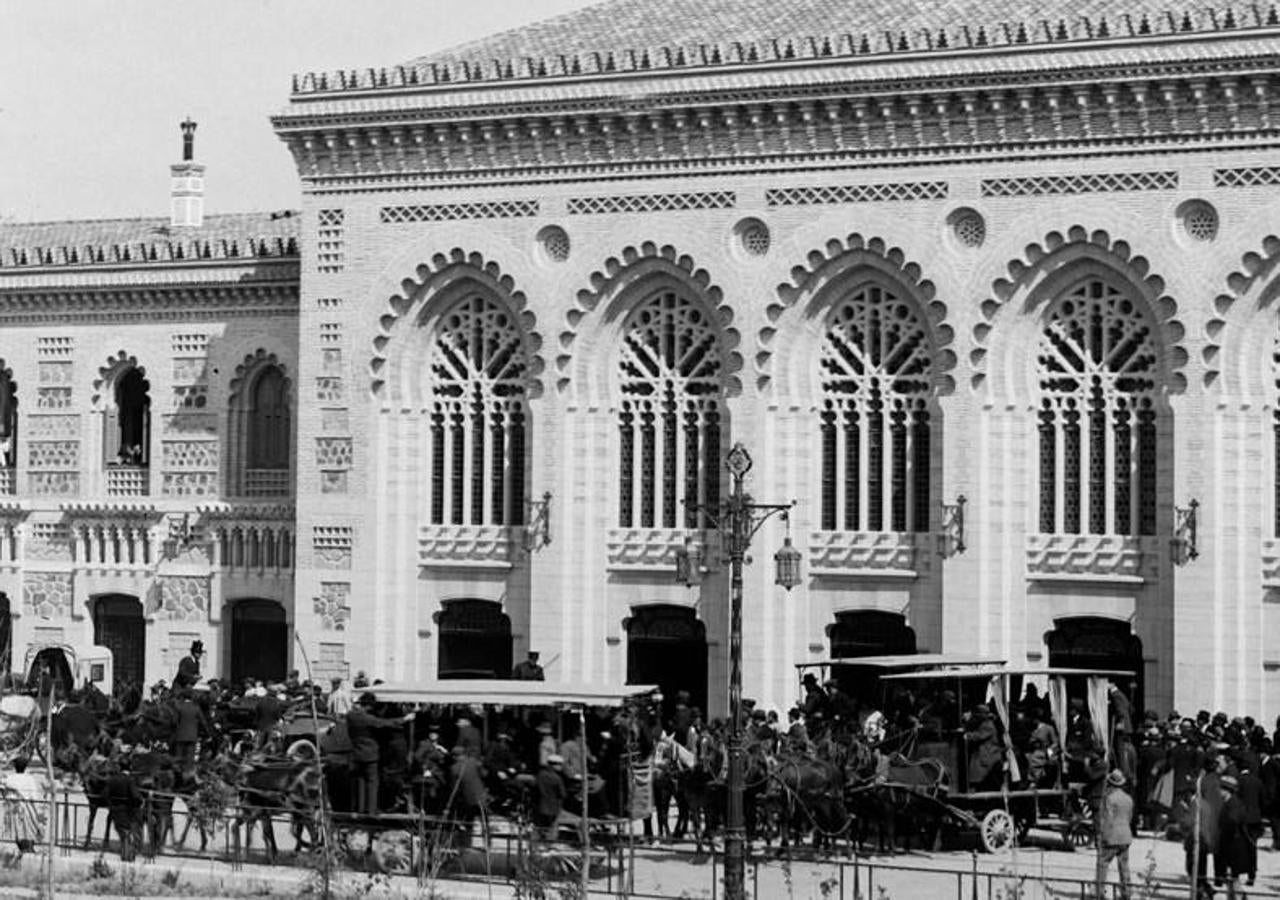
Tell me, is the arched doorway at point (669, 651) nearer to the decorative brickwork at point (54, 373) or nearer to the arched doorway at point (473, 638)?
the arched doorway at point (473, 638)

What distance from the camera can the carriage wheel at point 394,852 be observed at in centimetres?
3250

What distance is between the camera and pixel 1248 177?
42031 mm

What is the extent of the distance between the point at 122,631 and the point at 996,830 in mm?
22768

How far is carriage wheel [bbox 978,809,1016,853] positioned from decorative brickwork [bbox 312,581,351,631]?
16.8m

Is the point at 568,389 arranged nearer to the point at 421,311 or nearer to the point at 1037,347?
the point at 421,311

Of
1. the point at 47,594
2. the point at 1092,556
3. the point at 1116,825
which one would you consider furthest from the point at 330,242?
the point at 1116,825

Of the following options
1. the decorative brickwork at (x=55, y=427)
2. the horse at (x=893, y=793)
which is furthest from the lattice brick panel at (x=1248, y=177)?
the decorative brickwork at (x=55, y=427)

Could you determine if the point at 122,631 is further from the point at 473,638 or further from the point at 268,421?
the point at 473,638

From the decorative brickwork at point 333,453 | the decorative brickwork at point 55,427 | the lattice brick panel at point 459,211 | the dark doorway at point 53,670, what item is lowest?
the dark doorway at point 53,670

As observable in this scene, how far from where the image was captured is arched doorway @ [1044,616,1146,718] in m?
43.2

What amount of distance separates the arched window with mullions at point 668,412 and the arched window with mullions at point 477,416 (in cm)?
181

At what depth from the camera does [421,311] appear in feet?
158

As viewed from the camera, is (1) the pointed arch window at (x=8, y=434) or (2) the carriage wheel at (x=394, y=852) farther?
(1) the pointed arch window at (x=8, y=434)

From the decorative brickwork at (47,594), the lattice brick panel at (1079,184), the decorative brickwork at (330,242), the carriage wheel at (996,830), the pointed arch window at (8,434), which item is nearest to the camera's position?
the carriage wheel at (996,830)
